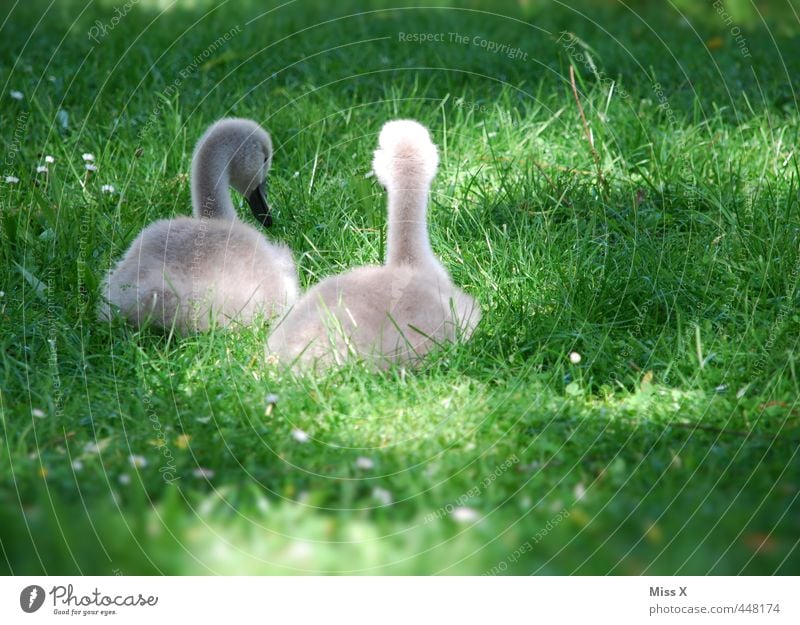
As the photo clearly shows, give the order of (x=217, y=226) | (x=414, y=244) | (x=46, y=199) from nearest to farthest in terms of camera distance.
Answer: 1. (x=414, y=244)
2. (x=217, y=226)
3. (x=46, y=199)

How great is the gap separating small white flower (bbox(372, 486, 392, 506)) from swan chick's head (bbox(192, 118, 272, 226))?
7.87ft

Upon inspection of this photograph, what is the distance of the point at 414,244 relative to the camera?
170 inches

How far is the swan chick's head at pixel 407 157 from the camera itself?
14.3 feet

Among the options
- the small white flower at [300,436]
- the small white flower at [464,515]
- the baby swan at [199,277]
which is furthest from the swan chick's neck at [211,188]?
the small white flower at [464,515]

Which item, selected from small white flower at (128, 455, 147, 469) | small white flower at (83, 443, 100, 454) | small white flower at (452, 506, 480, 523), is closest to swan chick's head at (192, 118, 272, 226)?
small white flower at (83, 443, 100, 454)

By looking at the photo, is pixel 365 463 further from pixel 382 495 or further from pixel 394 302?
pixel 394 302

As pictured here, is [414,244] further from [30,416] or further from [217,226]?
[30,416]

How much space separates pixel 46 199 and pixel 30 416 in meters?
2.14

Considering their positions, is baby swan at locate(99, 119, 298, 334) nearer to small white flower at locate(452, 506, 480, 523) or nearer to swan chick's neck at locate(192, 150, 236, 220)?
swan chick's neck at locate(192, 150, 236, 220)

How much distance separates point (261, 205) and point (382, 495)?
2.61 m

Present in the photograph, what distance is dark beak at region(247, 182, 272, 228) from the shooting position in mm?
5477

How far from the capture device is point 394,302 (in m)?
4.10

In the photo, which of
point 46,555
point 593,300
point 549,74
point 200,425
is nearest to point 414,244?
point 593,300

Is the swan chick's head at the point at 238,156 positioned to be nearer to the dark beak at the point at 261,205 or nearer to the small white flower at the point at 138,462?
the dark beak at the point at 261,205
